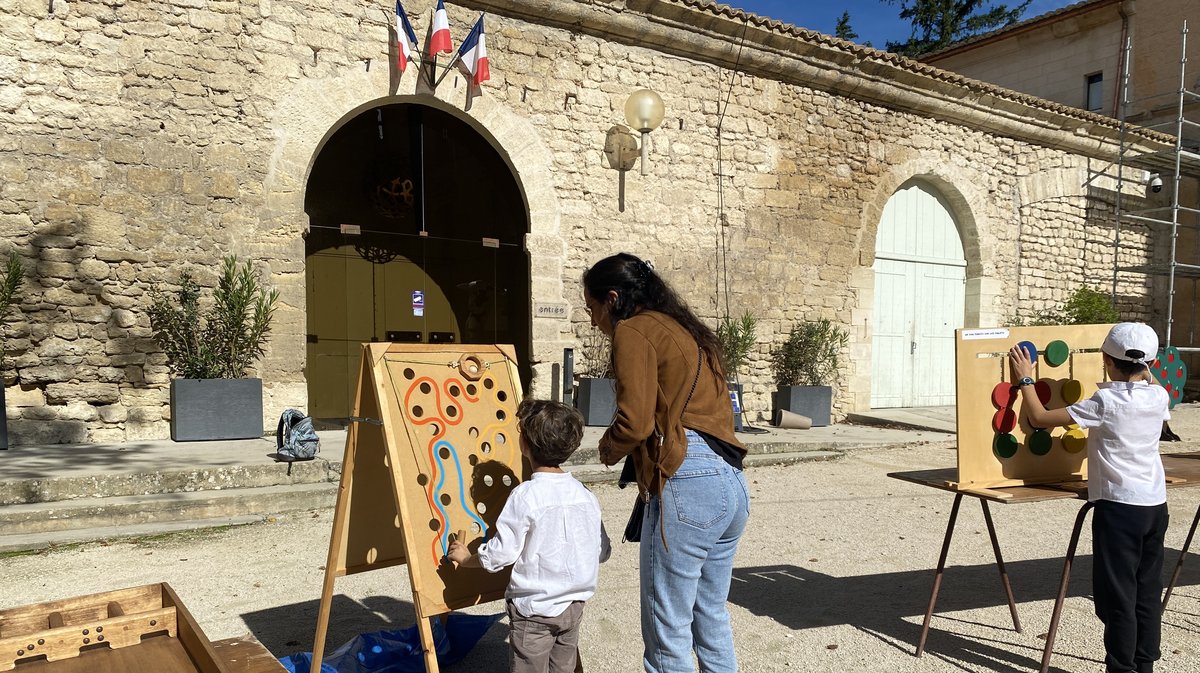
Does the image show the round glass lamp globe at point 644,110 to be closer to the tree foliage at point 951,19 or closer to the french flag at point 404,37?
the french flag at point 404,37

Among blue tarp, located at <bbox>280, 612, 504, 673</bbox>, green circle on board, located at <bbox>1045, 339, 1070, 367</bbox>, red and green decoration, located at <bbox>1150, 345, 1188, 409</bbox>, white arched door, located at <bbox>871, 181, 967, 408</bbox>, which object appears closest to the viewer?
blue tarp, located at <bbox>280, 612, 504, 673</bbox>

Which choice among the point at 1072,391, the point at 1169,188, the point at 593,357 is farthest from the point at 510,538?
the point at 1169,188

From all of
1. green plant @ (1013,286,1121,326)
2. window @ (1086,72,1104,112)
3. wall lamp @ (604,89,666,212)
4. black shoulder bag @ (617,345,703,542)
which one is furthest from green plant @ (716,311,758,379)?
window @ (1086,72,1104,112)

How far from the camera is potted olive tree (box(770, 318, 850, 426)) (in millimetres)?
10531

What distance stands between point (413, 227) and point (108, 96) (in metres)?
3.87

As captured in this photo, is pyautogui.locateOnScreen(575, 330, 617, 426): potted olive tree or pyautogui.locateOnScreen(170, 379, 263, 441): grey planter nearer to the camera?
pyautogui.locateOnScreen(170, 379, 263, 441): grey planter

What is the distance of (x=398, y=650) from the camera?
3.03m

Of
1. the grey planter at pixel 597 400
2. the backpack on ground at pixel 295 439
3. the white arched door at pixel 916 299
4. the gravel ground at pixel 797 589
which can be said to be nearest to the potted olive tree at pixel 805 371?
the white arched door at pixel 916 299

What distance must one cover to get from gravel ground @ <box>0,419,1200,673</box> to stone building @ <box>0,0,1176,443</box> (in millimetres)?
3122

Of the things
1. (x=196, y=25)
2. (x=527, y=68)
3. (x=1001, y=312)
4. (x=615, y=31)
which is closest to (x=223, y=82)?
(x=196, y=25)

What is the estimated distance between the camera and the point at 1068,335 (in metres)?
3.47

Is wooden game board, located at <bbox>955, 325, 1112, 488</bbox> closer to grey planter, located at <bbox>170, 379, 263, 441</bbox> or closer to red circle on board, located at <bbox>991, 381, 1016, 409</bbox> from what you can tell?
red circle on board, located at <bbox>991, 381, 1016, 409</bbox>

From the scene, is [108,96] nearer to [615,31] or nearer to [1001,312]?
[615,31]

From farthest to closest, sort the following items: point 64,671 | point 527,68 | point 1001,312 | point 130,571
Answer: point 1001,312, point 527,68, point 130,571, point 64,671
